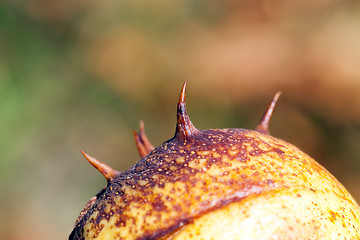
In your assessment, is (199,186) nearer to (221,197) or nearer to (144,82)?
(221,197)

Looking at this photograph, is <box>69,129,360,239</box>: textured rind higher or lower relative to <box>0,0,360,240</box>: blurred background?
lower

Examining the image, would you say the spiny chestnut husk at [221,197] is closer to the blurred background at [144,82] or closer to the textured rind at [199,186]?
the textured rind at [199,186]

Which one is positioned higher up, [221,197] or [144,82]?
[144,82]

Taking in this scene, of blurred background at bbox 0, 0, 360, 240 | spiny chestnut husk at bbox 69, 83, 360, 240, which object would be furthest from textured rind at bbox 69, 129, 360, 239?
blurred background at bbox 0, 0, 360, 240

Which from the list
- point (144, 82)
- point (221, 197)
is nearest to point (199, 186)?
point (221, 197)

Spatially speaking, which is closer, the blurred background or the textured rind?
the textured rind

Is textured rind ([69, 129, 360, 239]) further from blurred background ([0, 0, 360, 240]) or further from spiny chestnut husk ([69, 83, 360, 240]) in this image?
blurred background ([0, 0, 360, 240])
